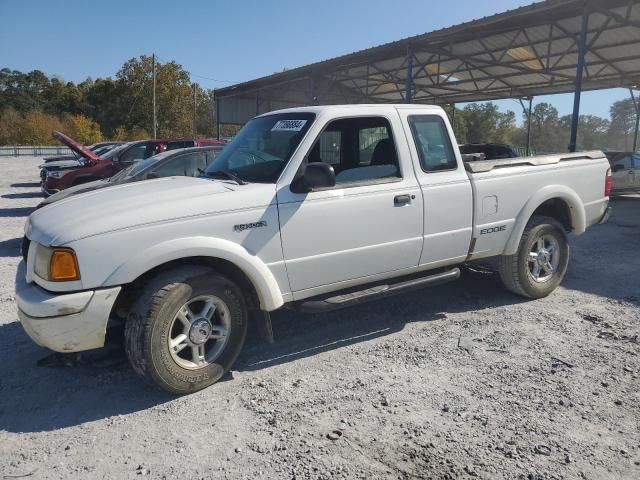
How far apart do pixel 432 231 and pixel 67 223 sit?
9.53ft

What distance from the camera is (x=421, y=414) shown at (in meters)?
3.23

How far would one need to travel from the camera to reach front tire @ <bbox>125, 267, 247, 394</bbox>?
3.25 m

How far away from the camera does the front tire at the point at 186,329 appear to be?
325cm

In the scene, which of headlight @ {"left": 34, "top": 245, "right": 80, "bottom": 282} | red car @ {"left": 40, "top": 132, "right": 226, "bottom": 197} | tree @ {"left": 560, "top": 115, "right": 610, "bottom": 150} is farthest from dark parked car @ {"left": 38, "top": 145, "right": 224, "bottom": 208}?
tree @ {"left": 560, "top": 115, "right": 610, "bottom": 150}

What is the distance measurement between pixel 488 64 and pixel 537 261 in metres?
15.6

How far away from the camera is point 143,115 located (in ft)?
176

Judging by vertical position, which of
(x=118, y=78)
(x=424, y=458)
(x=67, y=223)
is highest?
(x=118, y=78)

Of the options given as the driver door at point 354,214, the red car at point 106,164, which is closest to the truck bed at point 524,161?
the driver door at point 354,214

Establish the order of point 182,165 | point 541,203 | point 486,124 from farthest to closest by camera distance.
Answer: point 486,124
point 182,165
point 541,203

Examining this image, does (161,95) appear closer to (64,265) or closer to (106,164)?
(106,164)

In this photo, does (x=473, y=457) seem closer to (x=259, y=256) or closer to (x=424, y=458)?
(x=424, y=458)

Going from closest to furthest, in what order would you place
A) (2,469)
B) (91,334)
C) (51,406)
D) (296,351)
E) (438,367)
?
(2,469)
(91,334)
(51,406)
(438,367)
(296,351)

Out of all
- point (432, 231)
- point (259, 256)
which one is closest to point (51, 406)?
point (259, 256)

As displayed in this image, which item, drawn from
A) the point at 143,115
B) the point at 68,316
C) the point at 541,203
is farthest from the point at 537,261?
the point at 143,115
